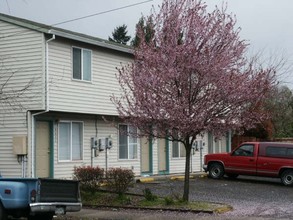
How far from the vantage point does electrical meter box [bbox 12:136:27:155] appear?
18703 mm

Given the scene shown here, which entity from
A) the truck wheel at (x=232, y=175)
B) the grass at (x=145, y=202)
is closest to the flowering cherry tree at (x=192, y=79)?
the grass at (x=145, y=202)

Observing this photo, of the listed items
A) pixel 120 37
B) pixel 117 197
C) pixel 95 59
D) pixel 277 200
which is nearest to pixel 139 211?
pixel 117 197

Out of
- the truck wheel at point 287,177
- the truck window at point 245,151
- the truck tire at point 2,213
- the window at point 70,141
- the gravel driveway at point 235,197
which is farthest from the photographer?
the truck window at point 245,151

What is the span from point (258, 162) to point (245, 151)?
0.89m

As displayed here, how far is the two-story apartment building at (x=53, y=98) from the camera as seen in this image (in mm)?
18891

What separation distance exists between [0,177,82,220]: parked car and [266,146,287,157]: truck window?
42.7 ft

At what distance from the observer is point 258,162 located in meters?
23.1

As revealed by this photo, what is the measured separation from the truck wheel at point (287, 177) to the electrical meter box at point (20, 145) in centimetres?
1091

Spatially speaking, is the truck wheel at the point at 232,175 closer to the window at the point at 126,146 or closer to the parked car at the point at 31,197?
the window at the point at 126,146

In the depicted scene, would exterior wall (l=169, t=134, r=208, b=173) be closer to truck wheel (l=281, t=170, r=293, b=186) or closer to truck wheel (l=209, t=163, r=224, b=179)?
truck wheel (l=209, t=163, r=224, b=179)

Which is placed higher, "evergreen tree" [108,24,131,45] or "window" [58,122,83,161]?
"evergreen tree" [108,24,131,45]

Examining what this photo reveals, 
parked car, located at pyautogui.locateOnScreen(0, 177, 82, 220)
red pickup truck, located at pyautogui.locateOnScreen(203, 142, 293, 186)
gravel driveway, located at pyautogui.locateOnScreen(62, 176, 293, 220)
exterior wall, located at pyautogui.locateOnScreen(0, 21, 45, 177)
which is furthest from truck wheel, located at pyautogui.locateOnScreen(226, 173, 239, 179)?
parked car, located at pyautogui.locateOnScreen(0, 177, 82, 220)

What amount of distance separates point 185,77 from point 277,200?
19.3 feet

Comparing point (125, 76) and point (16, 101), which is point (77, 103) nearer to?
point (16, 101)
